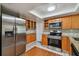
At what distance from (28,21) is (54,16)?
1.13ft

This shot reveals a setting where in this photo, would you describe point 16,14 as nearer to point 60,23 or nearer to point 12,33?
point 12,33

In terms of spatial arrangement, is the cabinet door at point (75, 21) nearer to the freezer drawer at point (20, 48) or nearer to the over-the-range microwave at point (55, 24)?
the over-the-range microwave at point (55, 24)

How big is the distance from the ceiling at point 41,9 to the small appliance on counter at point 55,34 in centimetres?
13

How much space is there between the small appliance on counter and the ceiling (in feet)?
0.42

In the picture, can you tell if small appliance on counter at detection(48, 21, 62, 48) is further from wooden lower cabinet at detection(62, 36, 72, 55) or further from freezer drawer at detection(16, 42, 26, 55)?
freezer drawer at detection(16, 42, 26, 55)

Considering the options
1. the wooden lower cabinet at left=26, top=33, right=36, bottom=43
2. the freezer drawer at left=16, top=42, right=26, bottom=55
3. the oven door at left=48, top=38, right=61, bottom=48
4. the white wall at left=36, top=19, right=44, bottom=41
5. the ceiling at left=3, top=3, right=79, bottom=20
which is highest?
the ceiling at left=3, top=3, right=79, bottom=20

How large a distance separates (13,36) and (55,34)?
546mm

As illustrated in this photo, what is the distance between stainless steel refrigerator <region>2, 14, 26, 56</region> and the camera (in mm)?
1241

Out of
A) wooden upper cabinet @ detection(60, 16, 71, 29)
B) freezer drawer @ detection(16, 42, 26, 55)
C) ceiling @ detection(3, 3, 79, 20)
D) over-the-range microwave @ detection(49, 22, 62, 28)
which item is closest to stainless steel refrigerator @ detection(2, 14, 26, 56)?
freezer drawer @ detection(16, 42, 26, 55)

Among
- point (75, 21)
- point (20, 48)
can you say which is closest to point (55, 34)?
point (75, 21)

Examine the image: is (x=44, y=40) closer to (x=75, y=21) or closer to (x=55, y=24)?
(x=55, y=24)

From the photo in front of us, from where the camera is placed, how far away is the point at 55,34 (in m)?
1.32

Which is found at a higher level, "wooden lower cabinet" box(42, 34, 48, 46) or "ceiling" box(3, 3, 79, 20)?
"ceiling" box(3, 3, 79, 20)

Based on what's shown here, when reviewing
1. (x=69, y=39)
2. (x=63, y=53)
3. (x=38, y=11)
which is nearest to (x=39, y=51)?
(x=63, y=53)
